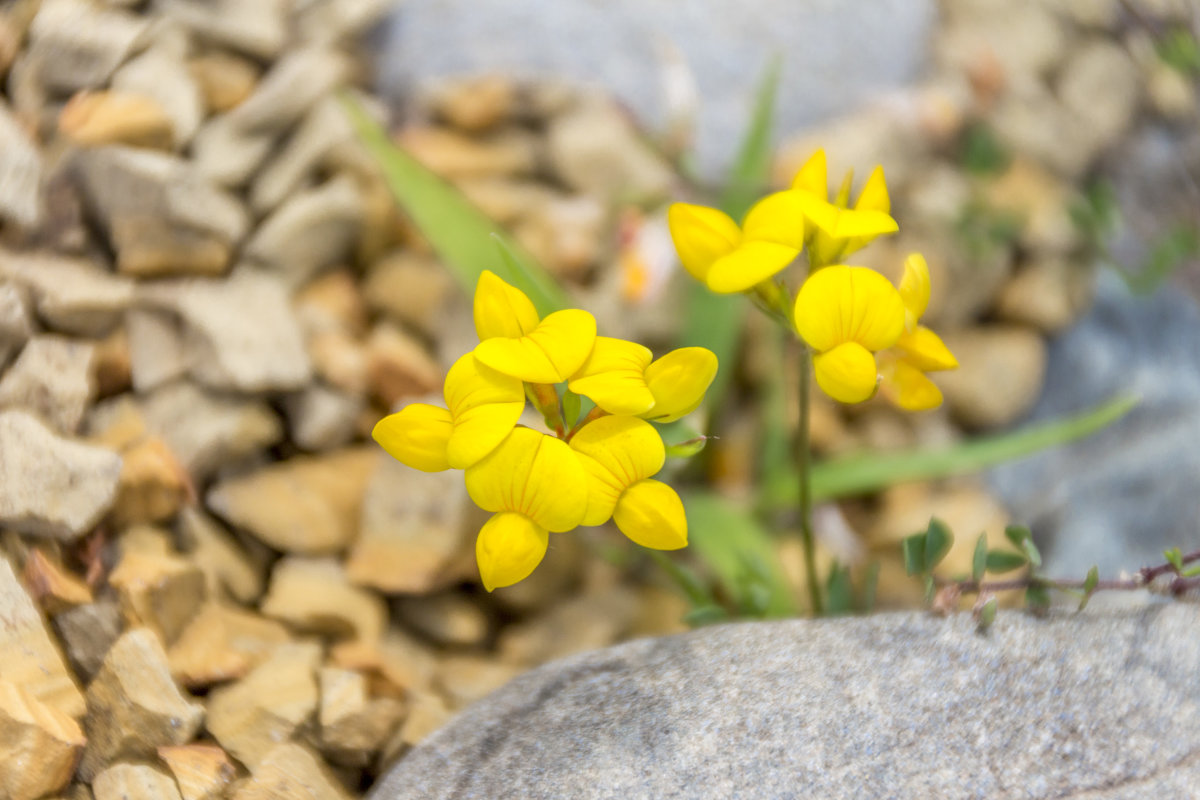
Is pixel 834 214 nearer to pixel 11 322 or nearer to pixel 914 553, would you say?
pixel 914 553

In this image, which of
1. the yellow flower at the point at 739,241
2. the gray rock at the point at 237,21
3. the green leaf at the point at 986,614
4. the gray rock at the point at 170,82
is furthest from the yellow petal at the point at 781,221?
the gray rock at the point at 237,21

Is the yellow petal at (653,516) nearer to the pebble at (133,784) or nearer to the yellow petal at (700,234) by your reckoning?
the yellow petal at (700,234)

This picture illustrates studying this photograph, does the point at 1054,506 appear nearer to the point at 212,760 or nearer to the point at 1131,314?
the point at 1131,314

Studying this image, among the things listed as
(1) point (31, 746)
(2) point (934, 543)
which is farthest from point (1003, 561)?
(1) point (31, 746)

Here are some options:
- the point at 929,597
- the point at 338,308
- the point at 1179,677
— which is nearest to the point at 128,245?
the point at 338,308

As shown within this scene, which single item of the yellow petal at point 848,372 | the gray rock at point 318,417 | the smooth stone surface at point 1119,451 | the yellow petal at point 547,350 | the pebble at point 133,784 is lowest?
the smooth stone surface at point 1119,451

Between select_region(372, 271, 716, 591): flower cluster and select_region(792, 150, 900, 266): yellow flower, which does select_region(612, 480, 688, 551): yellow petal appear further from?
select_region(792, 150, 900, 266): yellow flower

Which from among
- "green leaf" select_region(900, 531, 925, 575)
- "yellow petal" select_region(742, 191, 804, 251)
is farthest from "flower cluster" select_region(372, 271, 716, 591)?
"green leaf" select_region(900, 531, 925, 575)
